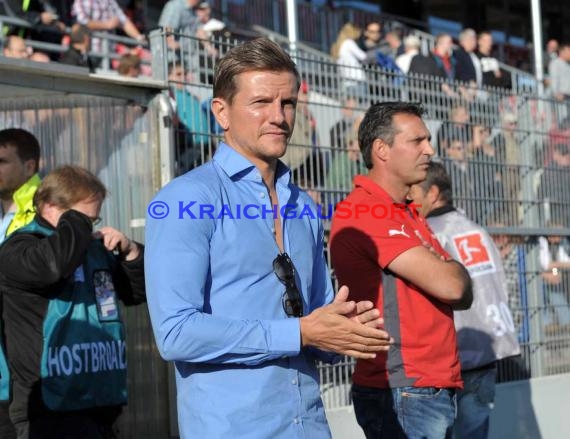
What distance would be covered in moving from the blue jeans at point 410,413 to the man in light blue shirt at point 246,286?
46.9 inches

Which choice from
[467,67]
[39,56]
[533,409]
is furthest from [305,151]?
[467,67]

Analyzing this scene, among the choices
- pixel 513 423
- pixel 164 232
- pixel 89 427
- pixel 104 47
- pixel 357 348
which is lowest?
pixel 513 423

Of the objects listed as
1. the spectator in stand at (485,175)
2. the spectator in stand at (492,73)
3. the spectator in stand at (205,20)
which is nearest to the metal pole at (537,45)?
the spectator in stand at (492,73)

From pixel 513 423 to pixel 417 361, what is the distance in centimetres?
413

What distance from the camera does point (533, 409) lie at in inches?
334

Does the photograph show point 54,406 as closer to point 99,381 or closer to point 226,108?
point 99,381

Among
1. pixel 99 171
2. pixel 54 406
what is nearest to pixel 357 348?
pixel 54 406

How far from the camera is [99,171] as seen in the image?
6.17m

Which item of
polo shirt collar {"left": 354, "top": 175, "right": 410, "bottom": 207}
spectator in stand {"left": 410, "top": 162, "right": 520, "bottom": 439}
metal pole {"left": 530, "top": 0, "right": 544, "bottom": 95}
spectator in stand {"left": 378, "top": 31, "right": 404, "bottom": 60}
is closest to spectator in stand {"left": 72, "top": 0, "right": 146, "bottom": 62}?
spectator in stand {"left": 378, "top": 31, "right": 404, "bottom": 60}

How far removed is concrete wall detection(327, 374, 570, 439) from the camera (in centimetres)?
816

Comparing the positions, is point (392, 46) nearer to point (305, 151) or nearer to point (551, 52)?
point (551, 52)

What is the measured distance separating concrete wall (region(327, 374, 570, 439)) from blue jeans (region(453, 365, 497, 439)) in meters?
2.17

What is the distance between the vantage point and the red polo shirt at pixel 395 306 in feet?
14.7

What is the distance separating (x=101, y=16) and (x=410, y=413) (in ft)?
30.2
